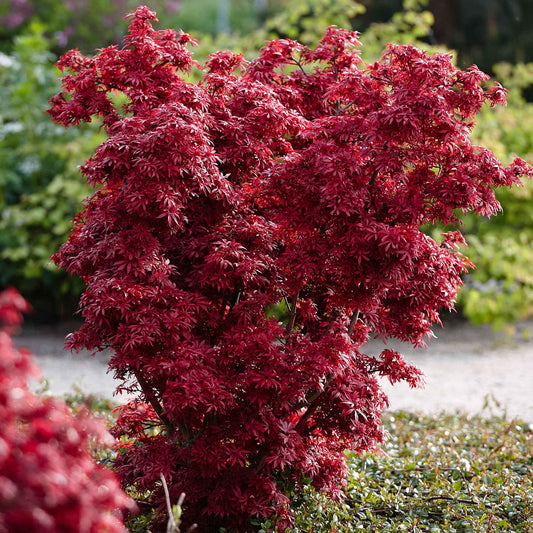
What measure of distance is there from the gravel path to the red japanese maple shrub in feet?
15.3

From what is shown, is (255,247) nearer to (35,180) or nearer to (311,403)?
(311,403)

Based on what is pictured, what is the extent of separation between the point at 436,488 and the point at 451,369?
3.96 m

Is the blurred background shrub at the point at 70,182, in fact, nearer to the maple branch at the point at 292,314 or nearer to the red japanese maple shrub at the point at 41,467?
the maple branch at the point at 292,314

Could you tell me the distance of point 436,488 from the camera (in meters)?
4.00

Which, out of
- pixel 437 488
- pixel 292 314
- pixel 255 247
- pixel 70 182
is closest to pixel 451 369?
pixel 437 488

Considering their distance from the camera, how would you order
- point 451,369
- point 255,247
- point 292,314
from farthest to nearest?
point 451,369 → point 292,314 → point 255,247

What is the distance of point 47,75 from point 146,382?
25.5ft

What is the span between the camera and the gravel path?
6.61 m

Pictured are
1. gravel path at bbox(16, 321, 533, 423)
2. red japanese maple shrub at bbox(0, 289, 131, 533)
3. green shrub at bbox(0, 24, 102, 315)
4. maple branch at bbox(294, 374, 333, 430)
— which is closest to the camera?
red japanese maple shrub at bbox(0, 289, 131, 533)

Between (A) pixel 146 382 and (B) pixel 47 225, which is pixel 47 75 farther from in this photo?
(A) pixel 146 382

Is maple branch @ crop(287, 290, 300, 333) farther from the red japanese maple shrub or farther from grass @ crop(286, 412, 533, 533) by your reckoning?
the red japanese maple shrub

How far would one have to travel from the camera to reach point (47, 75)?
9.71m

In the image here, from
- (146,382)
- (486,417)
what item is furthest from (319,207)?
(486,417)

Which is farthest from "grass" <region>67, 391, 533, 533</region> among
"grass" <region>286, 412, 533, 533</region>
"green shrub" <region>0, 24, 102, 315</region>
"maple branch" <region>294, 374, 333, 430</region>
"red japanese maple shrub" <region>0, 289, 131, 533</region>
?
"green shrub" <region>0, 24, 102, 315</region>
